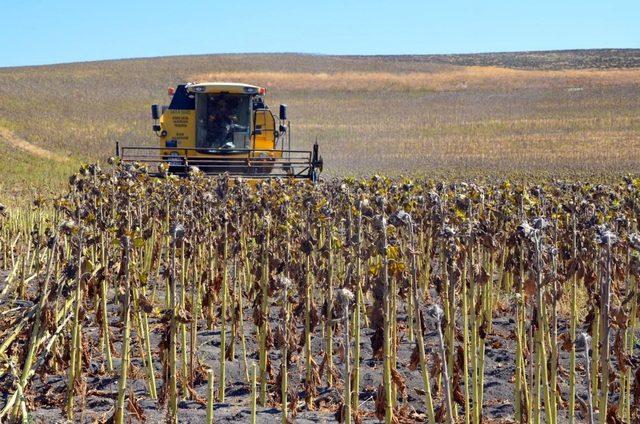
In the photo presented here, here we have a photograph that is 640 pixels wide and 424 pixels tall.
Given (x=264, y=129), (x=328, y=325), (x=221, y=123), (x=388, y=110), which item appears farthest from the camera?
(x=388, y=110)

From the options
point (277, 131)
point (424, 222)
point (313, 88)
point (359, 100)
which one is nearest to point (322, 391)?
point (424, 222)

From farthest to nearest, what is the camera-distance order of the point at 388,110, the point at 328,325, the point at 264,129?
the point at 388,110 < the point at 264,129 < the point at 328,325

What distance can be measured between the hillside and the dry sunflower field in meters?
14.4

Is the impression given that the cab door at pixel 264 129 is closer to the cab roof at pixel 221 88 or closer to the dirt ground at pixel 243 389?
the cab roof at pixel 221 88

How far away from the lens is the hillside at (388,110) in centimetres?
3847

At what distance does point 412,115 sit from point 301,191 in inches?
1997

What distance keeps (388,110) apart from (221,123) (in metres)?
43.5

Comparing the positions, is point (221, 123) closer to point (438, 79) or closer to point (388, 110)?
point (388, 110)

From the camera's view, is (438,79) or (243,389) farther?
(438,79)

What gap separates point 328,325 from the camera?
244 inches

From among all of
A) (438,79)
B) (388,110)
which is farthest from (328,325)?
(438,79)

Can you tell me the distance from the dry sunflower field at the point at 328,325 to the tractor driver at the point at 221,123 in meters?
10.5

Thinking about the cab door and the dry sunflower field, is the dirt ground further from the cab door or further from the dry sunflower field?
the cab door

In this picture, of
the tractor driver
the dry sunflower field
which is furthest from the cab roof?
the dry sunflower field
